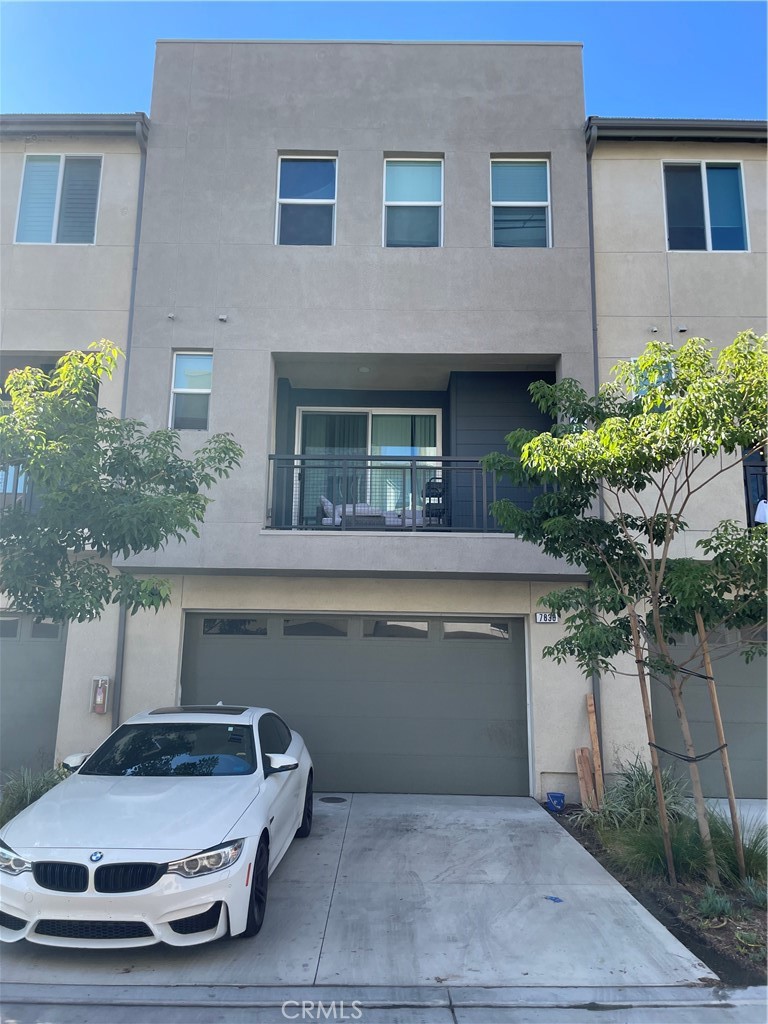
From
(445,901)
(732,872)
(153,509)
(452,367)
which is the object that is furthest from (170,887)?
(452,367)

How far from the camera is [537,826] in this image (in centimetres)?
789

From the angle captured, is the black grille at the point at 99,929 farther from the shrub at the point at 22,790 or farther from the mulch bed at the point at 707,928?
the mulch bed at the point at 707,928

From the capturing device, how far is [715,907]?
5.37 metres

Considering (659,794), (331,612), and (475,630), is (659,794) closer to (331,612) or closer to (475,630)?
(475,630)

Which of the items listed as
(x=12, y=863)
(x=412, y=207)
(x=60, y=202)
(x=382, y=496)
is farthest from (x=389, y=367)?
(x=12, y=863)

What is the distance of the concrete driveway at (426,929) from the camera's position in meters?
4.53

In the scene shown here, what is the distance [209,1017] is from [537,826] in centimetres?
471

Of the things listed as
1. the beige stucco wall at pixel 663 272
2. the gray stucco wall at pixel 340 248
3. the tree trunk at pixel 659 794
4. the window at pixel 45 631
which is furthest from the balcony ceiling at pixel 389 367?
the window at pixel 45 631

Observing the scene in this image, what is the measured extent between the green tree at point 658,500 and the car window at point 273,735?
2.64 metres

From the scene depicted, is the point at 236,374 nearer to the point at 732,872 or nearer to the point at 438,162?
the point at 438,162

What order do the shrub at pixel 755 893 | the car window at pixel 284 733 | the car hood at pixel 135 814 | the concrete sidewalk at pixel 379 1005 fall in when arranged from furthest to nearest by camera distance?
the car window at pixel 284 733 < the shrub at pixel 755 893 < the car hood at pixel 135 814 < the concrete sidewalk at pixel 379 1005

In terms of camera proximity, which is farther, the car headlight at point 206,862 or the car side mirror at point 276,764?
the car side mirror at point 276,764

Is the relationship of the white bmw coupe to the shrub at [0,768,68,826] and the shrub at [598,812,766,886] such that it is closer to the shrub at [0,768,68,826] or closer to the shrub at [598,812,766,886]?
the shrub at [0,768,68,826]

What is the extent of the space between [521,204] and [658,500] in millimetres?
5493
